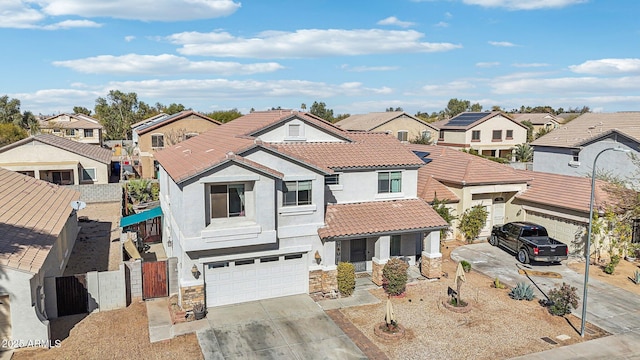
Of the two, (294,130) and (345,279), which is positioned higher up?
(294,130)

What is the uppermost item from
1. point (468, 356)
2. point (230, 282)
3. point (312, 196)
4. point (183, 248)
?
point (312, 196)

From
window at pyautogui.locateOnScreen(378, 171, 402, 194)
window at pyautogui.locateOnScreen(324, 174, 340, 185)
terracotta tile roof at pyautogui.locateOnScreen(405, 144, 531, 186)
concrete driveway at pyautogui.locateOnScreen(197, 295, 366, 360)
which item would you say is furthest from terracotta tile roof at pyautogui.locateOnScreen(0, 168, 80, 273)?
terracotta tile roof at pyautogui.locateOnScreen(405, 144, 531, 186)

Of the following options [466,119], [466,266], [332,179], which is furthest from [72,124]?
[466,266]

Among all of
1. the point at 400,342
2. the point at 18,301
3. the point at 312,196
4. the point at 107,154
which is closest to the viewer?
the point at 18,301

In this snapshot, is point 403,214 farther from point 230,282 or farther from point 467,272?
point 230,282

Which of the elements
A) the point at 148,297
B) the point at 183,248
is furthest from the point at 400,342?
the point at 148,297

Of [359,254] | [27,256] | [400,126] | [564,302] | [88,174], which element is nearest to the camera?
[27,256]

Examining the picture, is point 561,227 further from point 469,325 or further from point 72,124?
point 72,124
